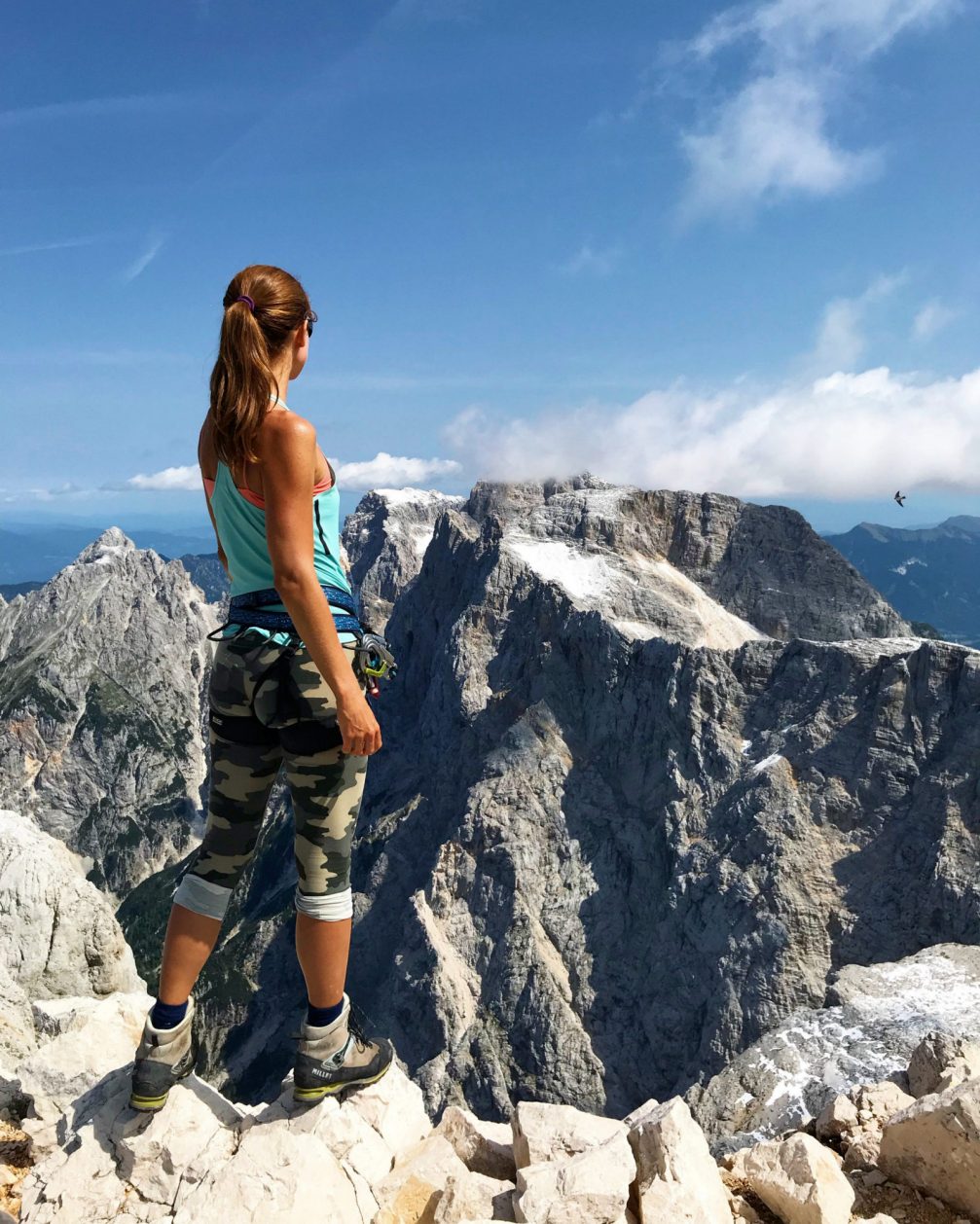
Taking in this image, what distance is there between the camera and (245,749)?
6.25 m

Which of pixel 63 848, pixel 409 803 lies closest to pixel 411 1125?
pixel 63 848

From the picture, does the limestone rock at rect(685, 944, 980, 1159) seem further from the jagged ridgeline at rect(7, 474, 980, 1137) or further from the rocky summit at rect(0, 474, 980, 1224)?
the jagged ridgeline at rect(7, 474, 980, 1137)

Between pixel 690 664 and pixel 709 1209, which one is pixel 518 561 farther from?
pixel 709 1209

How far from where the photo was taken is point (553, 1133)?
688 cm

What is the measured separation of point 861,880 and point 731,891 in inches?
477

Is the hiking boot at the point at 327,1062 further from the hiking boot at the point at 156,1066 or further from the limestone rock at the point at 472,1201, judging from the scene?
the limestone rock at the point at 472,1201

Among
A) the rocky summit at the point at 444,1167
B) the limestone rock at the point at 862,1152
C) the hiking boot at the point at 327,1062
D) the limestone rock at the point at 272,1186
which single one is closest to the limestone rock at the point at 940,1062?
the limestone rock at the point at 862,1152

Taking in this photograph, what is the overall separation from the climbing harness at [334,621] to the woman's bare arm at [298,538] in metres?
0.32

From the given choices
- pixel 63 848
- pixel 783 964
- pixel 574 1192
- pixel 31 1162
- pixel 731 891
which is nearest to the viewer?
pixel 574 1192

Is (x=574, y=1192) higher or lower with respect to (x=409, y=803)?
higher

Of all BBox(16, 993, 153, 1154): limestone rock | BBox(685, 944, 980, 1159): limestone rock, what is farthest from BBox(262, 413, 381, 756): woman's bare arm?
BBox(685, 944, 980, 1159): limestone rock

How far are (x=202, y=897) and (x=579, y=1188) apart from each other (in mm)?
3562

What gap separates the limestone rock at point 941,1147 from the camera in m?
6.40

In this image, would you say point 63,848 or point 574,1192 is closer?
point 574,1192
